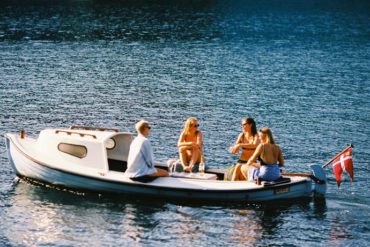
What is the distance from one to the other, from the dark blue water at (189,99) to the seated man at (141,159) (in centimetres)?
85

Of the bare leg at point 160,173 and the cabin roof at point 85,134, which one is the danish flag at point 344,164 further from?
the cabin roof at point 85,134

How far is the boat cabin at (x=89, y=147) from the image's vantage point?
85.8 feet

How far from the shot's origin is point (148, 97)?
46.8 m

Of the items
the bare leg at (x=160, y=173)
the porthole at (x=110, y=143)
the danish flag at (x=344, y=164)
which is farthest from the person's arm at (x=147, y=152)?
the danish flag at (x=344, y=164)

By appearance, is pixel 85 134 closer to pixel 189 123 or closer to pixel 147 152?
pixel 147 152

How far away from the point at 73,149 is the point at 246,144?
217 inches

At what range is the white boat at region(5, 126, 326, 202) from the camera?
82.2ft

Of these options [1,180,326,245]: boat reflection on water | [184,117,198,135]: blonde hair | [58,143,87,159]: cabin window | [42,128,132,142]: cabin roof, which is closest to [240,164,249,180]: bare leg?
[1,180,326,245]: boat reflection on water

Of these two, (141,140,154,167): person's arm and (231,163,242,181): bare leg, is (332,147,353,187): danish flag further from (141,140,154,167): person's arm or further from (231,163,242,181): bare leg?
(141,140,154,167): person's arm

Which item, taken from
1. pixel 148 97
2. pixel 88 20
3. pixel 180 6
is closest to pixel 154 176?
pixel 148 97

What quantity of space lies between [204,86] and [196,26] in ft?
134

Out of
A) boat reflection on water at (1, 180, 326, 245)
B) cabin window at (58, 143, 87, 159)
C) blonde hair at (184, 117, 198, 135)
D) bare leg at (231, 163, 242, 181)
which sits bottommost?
boat reflection on water at (1, 180, 326, 245)

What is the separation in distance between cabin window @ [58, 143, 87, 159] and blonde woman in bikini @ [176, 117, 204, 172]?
301 cm

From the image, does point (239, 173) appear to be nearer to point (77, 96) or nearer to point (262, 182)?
point (262, 182)
